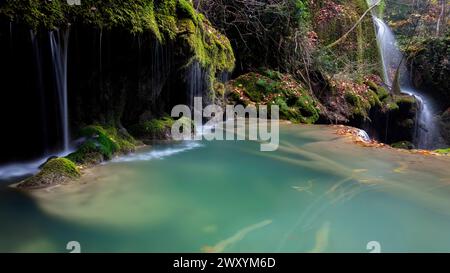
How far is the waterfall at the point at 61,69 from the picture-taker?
5.57 meters

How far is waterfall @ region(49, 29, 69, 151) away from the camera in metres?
5.57

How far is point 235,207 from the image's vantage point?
4246 mm

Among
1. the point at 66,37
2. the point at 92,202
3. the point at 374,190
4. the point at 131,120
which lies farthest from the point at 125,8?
the point at 374,190

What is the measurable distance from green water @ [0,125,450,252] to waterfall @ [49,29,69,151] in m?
1.18

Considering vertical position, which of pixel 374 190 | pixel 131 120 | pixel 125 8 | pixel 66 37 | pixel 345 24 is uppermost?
pixel 345 24

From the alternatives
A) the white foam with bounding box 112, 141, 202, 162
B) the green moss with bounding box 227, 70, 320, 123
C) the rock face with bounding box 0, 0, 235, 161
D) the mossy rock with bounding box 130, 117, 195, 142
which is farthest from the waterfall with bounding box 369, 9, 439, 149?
the white foam with bounding box 112, 141, 202, 162

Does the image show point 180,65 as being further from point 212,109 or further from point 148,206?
point 148,206

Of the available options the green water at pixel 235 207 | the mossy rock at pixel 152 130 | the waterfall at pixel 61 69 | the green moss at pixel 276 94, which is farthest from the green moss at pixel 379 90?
the waterfall at pixel 61 69

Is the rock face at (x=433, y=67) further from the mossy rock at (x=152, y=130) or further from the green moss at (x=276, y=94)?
the mossy rock at (x=152, y=130)

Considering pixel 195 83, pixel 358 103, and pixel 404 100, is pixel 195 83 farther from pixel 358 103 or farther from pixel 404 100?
pixel 404 100

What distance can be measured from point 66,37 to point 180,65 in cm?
292

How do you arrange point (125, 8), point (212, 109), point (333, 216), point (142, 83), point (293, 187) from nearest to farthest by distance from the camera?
point (333, 216)
point (293, 187)
point (125, 8)
point (142, 83)
point (212, 109)

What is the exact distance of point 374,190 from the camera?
16.8 ft

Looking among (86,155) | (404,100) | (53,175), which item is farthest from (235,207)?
(404,100)
